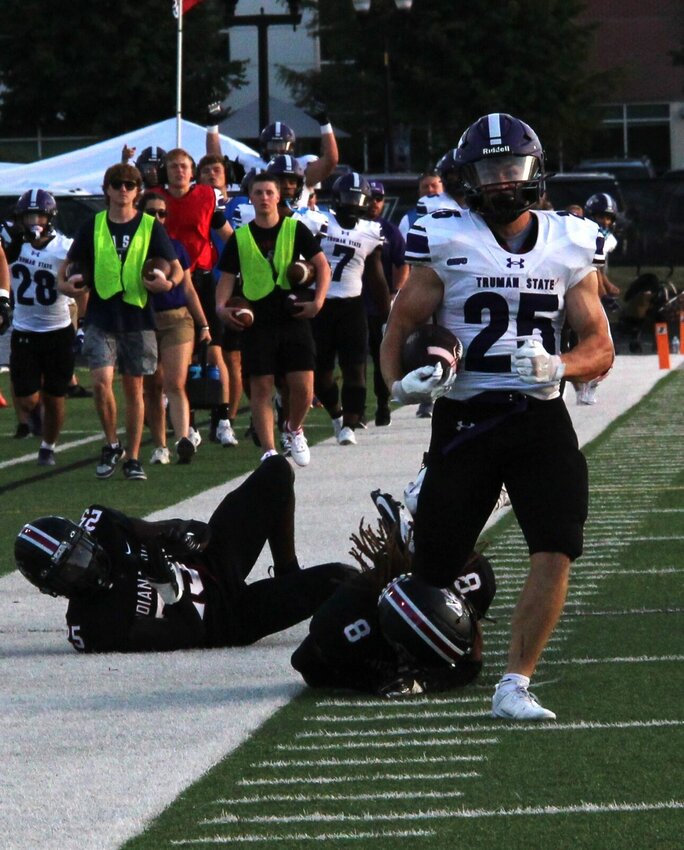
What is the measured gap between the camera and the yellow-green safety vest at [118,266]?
1152 cm

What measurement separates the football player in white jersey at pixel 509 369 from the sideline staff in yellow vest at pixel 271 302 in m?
5.94

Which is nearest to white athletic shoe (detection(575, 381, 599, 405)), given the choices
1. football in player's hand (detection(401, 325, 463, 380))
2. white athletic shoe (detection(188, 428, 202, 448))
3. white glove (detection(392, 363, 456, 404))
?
white athletic shoe (detection(188, 428, 202, 448))

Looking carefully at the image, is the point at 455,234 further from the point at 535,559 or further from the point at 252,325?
the point at 252,325

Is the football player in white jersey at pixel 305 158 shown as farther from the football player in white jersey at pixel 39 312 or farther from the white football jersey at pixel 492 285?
the white football jersey at pixel 492 285

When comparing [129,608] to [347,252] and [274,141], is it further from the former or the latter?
[274,141]

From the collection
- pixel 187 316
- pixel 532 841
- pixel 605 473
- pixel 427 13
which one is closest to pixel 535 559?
pixel 532 841

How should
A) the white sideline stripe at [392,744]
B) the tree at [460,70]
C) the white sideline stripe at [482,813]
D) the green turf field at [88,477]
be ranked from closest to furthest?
1. the white sideline stripe at [482,813]
2. the white sideline stripe at [392,744]
3. the green turf field at [88,477]
4. the tree at [460,70]

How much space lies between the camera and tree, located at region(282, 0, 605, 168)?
45125mm

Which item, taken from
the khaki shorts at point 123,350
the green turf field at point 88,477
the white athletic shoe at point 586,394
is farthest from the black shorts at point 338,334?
the white athletic shoe at point 586,394

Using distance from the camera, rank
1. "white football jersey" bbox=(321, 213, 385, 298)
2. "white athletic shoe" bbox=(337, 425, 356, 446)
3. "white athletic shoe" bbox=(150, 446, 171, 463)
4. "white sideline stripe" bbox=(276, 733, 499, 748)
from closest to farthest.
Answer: "white sideline stripe" bbox=(276, 733, 499, 748)
"white athletic shoe" bbox=(150, 446, 171, 463)
"white athletic shoe" bbox=(337, 425, 356, 446)
"white football jersey" bbox=(321, 213, 385, 298)

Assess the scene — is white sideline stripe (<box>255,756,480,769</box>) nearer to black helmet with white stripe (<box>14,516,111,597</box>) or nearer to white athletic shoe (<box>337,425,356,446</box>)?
black helmet with white stripe (<box>14,516,111,597</box>)

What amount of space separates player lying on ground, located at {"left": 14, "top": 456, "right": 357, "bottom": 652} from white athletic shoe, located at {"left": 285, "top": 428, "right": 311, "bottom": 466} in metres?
4.79

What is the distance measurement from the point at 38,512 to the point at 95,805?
5.78 m

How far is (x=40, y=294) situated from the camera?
→ 1332 centimetres
